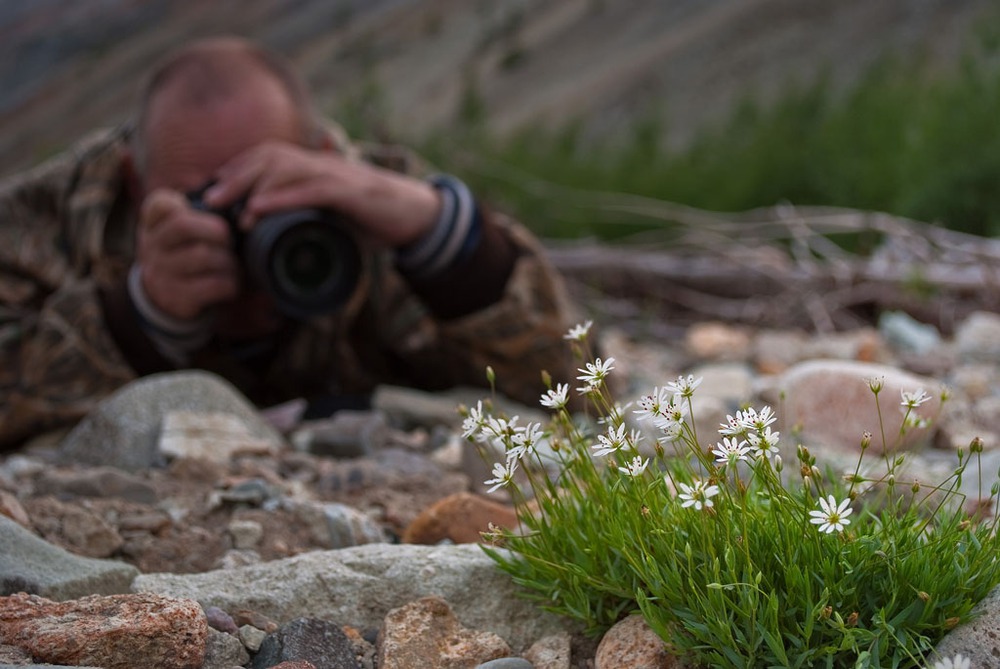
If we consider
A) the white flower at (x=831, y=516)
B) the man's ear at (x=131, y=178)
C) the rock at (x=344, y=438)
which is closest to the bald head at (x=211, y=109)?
the man's ear at (x=131, y=178)

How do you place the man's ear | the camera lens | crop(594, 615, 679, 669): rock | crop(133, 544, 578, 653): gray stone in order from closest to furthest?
1. crop(594, 615, 679, 669): rock
2. crop(133, 544, 578, 653): gray stone
3. the camera lens
4. the man's ear

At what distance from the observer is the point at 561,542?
1726 millimetres

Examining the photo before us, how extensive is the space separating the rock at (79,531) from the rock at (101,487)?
25 centimetres

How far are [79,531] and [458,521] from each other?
774mm

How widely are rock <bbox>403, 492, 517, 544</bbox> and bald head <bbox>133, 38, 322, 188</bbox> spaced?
2044mm

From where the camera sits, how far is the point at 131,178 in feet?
14.4

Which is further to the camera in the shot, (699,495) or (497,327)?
(497,327)

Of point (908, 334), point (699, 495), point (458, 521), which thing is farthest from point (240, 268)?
point (908, 334)

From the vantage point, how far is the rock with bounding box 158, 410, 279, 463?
9.52 ft

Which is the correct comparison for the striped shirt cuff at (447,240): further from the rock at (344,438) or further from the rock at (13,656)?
the rock at (13,656)

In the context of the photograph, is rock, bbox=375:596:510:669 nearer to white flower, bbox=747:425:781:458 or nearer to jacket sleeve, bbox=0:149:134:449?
white flower, bbox=747:425:781:458

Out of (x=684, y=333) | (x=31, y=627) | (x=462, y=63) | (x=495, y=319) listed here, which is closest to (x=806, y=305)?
(x=684, y=333)

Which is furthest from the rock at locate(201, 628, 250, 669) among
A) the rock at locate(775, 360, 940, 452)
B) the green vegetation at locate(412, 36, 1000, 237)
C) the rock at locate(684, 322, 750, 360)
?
the green vegetation at locate(412, 36, 1000, 237)

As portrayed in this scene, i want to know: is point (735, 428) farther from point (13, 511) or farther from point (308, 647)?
point (13, 511)
